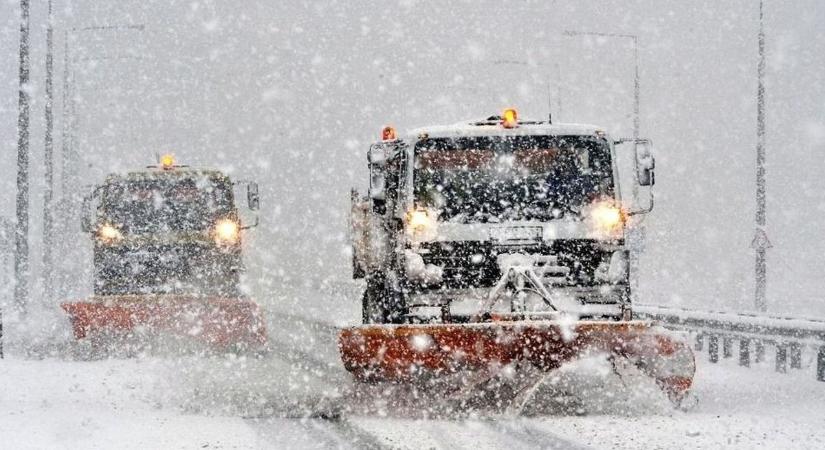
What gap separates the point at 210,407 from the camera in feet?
35.4

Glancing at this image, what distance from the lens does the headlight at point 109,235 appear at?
56.5 feet

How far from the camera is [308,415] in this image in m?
10.2

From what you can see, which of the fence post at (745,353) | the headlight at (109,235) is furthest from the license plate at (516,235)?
the headlight at (109,235)

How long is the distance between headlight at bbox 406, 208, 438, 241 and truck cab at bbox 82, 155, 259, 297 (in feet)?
20.3

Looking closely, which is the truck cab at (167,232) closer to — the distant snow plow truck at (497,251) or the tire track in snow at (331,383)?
the tire track in snow at (331,383)

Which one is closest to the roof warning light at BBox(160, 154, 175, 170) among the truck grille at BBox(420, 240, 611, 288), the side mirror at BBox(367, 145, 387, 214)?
the side mirror at BBox(367, 145, 387, 214)

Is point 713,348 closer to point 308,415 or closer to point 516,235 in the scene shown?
point 516,235

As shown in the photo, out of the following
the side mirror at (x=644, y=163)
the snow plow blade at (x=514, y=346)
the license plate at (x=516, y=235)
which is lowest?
the snow plow blade at (x=514, y=346)

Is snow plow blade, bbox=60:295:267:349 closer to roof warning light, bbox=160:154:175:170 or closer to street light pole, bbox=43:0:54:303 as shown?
roof warning light, bbox=160:154:175:170

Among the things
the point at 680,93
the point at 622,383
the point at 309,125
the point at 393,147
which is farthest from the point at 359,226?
the point at 309,125

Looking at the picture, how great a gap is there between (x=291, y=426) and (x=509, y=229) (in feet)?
9.86

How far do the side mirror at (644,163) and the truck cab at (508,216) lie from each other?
0.01 metres

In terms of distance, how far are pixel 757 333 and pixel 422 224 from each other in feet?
19.1

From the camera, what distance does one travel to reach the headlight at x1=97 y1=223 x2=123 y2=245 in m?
17.2
